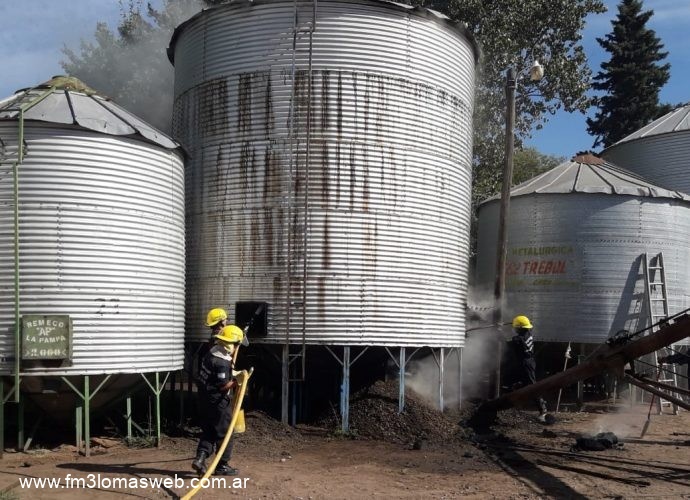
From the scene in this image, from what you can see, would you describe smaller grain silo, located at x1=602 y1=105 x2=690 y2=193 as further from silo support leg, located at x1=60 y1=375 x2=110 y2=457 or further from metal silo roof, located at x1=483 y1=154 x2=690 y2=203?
silo support leg, located at x1=60 y1=375 x2=110 y2=457

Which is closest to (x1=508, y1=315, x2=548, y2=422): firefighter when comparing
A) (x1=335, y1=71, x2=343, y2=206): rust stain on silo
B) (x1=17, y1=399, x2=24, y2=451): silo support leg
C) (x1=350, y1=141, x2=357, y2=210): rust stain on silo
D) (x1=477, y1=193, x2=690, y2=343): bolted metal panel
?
(x1=477, y1=193, x2=690, y2=343): bolted metal panel

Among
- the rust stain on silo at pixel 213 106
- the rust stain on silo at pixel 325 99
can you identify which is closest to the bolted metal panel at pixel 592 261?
the rust stain on silo at pixel 325 99

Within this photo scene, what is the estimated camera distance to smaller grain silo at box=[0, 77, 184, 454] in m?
11.7

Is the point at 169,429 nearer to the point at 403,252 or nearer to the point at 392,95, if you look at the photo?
the point at 403,252

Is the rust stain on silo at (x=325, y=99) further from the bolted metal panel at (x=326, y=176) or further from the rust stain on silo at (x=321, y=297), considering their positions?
the rust stain on silo at (x=321, y=297)

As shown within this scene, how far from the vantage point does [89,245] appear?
39.9 ft

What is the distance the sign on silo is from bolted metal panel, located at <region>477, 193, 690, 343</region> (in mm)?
12930

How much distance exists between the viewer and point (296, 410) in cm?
1534

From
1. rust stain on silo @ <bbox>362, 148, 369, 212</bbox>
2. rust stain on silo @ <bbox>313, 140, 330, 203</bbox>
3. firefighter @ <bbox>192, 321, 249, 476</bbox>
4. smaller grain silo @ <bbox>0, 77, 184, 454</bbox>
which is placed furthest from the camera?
rust stain on silo @ <bbox>362, 148, 369, 212</bbox>

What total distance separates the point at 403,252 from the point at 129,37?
84.0 ft

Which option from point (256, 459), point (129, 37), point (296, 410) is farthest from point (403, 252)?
point (129, 37)

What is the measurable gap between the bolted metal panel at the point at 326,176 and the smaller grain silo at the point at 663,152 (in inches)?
498

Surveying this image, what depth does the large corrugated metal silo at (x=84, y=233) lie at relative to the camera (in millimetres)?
11766

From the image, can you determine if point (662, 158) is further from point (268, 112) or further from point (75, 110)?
point (75, 110)
